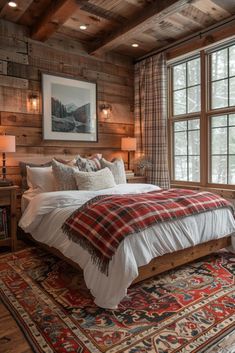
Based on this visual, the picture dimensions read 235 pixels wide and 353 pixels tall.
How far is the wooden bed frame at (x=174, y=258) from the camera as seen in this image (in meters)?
2.17

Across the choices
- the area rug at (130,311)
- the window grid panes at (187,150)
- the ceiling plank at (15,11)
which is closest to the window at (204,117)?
the window grid panes at (187,150)

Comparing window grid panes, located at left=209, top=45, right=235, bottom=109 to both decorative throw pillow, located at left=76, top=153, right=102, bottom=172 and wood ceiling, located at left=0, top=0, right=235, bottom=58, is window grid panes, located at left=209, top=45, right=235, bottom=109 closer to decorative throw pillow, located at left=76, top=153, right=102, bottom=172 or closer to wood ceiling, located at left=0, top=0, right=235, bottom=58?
wood ceiling, located at left=0, top=0, right=235, bottom=58

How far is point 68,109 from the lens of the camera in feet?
13.3

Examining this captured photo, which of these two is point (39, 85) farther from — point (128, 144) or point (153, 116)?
point (153, 116)

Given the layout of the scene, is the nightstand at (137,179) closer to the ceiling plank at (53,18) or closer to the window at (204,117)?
the window at (204,117)

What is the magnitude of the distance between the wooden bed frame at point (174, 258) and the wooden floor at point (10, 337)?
617mm

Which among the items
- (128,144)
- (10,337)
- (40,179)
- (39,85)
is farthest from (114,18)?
(10,337)

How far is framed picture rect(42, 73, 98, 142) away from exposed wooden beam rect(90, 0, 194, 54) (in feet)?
2.07

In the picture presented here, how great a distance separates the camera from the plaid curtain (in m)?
4.39

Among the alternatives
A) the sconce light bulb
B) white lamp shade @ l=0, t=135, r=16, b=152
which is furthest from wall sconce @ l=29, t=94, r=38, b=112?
the sconce light bulb

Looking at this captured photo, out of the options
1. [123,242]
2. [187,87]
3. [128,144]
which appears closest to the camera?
[123,242]

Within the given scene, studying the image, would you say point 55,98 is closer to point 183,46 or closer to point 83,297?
point 183,46

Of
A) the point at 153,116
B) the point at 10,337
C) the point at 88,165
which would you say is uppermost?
the point at 153,116

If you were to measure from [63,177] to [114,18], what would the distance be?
2.20m
